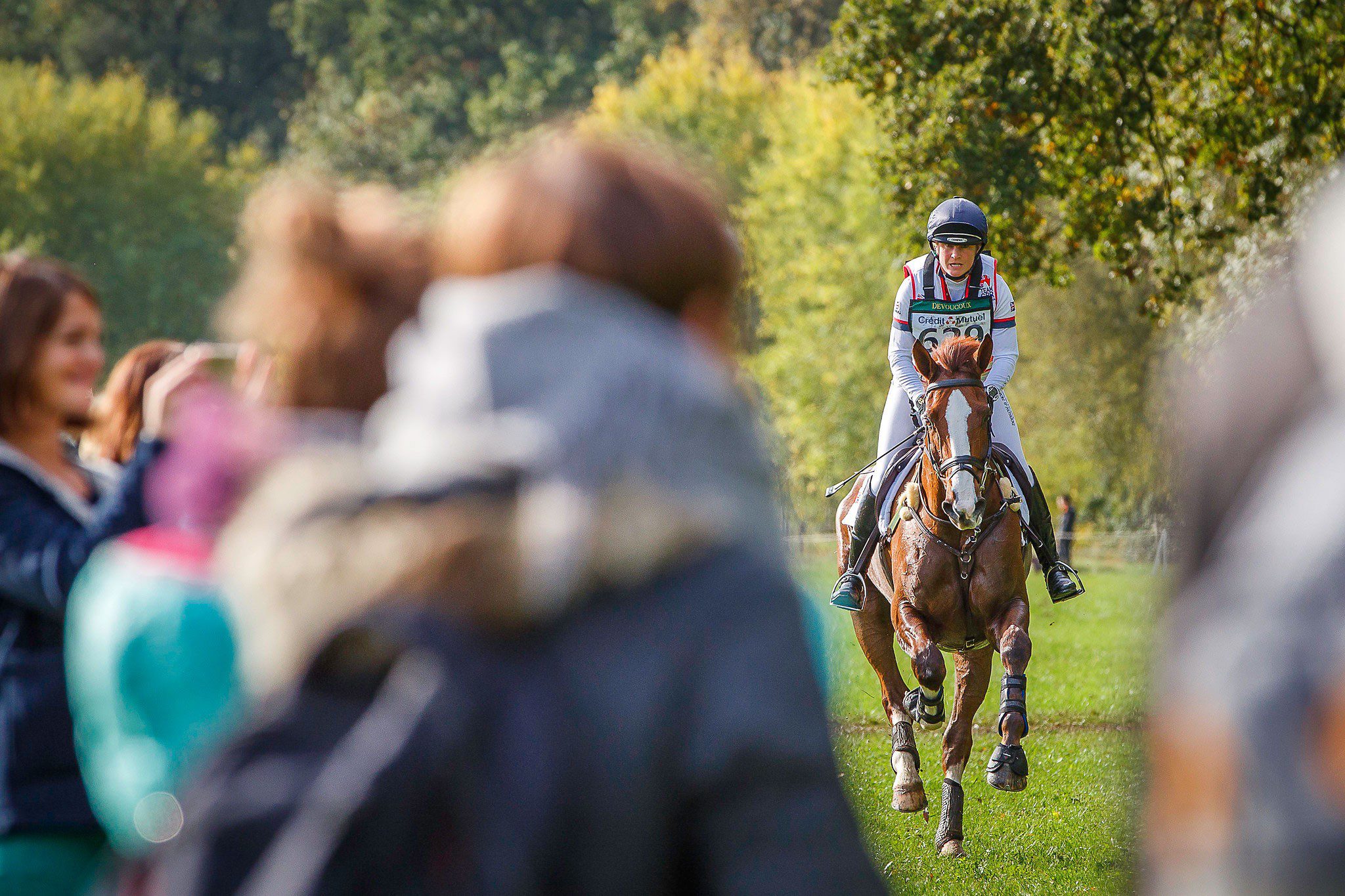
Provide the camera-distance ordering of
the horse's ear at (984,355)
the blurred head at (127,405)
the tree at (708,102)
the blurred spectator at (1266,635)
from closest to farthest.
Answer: the blurred spectator at (1266,635), the blurred head at (127,405), the horse's ear at (984,355), the tree at (708,102)

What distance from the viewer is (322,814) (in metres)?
1.29

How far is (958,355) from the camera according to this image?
24.7ft

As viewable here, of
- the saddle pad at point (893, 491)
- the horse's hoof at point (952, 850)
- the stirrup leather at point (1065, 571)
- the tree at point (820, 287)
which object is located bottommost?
the tree at point (820, 287)

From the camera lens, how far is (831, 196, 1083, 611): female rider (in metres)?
8.20

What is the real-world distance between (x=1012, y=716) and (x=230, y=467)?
6570 millimetres

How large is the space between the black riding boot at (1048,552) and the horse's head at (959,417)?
55 cm

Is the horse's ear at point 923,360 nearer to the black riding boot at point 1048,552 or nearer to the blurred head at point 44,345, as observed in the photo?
the black riding boot at point 1048,552

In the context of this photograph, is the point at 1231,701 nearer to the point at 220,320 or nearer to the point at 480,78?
the point at 220,320

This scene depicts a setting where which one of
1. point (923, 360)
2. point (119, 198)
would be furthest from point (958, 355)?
point (119, 198)

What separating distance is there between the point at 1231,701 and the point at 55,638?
7.28 ft

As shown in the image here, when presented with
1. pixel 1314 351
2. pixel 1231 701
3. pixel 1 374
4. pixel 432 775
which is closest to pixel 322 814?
pixel 432 775

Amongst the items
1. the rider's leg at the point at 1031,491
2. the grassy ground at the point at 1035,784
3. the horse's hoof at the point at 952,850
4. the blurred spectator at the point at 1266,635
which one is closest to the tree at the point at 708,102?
the grassy ground at the point at 1035,784

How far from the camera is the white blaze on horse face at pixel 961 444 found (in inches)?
297

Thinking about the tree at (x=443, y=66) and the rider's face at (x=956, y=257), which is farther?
the tree at (x=443, y=66)
